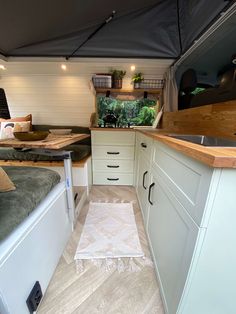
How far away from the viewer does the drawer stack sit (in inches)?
84.4

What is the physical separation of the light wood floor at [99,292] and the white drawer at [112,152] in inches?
52.3

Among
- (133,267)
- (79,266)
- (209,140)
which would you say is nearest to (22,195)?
(79,266)

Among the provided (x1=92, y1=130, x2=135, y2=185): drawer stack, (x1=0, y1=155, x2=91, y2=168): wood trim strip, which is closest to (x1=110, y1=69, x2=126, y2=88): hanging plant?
(x1=92, y1=130, x2=135, y2=185): drawer stack

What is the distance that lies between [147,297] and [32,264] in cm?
68

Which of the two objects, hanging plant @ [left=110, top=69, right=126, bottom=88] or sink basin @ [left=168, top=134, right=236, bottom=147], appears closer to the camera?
sink basin @ [left=168, top=134, right=236, bottom=147]

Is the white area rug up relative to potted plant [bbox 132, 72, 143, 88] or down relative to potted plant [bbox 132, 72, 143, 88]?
down

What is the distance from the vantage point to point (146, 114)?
277cm

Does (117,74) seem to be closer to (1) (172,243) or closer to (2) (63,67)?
(2) (63,67)

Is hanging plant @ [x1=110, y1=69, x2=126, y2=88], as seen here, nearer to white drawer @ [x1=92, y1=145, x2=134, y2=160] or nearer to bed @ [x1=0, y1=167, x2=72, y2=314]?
white drawer @ [x1=92, y1=145, x2=134, y2=160]

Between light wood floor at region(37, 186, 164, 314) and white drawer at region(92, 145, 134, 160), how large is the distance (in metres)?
1.33

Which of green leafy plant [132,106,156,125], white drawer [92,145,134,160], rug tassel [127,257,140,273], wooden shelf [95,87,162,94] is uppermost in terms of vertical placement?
wooden shelf [95,87,162,94]

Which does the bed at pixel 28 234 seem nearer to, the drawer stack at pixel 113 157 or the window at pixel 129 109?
the drawer stack at pixel 113 157

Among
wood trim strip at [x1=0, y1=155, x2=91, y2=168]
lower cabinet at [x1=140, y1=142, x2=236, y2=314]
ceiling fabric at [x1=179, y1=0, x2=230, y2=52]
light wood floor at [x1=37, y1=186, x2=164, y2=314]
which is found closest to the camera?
lower cabinet at [x1=140, y1=142, x2=236, y2=314]

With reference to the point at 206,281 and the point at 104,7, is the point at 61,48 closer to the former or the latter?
the point at 104,7
